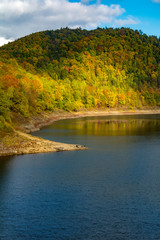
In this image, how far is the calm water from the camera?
84.0 ft

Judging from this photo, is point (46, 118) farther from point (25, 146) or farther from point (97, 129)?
point (25, 146)

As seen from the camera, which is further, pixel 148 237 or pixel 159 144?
pixel 159 144

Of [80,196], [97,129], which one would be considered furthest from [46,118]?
[80,196]

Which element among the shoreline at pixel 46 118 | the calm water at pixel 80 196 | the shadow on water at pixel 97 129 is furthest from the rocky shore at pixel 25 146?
the shoreline at pixel 46 118

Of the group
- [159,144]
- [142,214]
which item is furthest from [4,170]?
[159,144]

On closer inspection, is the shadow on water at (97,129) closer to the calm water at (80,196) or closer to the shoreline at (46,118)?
the shoreline at (46,118)

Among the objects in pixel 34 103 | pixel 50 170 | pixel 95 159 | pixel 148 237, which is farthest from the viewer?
pixel 34 103

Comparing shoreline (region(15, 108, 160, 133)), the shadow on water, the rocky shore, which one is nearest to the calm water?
the rocky shore

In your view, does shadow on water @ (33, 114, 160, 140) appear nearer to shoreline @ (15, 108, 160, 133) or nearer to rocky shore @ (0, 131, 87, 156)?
shoreline @ (15, 108, 160, 133)

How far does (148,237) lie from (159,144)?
44.4m

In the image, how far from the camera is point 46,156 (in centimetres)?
5166

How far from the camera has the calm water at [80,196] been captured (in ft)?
84.0

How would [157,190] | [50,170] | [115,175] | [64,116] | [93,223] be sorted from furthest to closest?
[64,116], [50,170], [115,175], [157,190], [93,223]

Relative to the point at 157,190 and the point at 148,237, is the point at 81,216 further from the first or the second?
the point at 157,190
